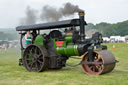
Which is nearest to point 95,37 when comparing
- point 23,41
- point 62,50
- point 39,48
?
point 62,50

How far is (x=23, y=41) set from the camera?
33.7 ft

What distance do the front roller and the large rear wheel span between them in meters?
1.64

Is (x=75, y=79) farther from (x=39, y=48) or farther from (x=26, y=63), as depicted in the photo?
(x=26, y=63)

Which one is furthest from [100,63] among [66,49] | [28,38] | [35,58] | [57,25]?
[28,38]

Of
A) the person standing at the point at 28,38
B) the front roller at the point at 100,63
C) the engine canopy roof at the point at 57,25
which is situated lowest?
the front roller at the point at 100,63

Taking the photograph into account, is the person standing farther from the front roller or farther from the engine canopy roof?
the front roller

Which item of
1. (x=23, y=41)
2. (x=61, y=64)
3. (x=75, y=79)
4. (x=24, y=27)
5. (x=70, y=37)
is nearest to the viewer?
(x=75, y=79)

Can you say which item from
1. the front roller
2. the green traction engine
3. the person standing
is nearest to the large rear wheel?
the green traction engine

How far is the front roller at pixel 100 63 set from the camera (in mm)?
7012

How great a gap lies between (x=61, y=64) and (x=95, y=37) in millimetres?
1879

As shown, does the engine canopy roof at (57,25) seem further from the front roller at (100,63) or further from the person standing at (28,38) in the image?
the front roller at (100,63)

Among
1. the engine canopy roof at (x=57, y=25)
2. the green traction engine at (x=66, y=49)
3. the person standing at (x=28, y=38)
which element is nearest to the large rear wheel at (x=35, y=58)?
the green traction engine at (x=66, y=49)

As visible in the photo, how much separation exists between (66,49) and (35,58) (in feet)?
4.49

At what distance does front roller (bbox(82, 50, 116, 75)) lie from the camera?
23.0 ft
